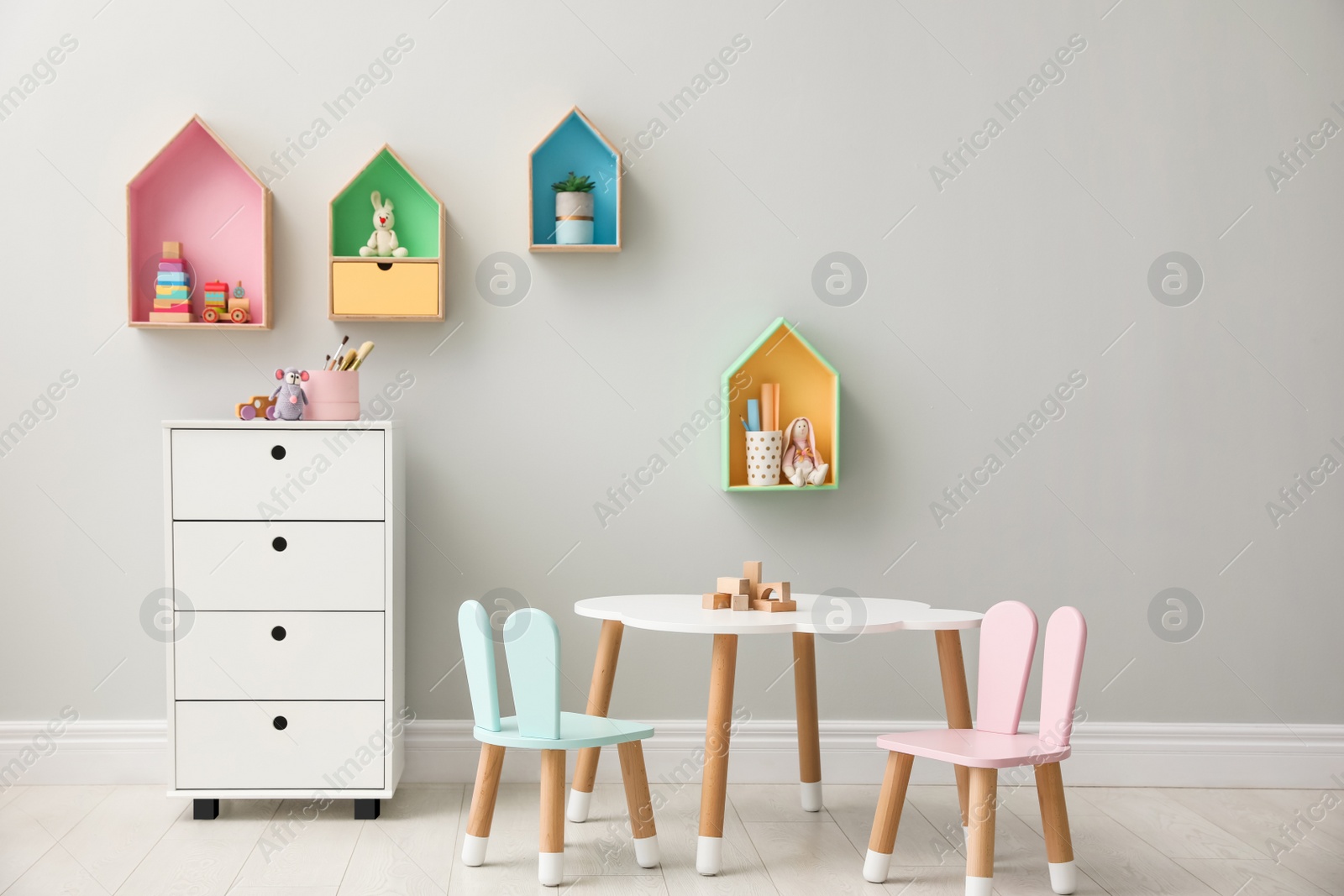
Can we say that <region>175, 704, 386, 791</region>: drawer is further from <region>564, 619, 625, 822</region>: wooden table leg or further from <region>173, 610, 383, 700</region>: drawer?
<region>564, 619, 625, 822</region>: wooden table leg

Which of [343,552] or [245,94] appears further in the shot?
[245,94]

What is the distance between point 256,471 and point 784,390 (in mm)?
1475

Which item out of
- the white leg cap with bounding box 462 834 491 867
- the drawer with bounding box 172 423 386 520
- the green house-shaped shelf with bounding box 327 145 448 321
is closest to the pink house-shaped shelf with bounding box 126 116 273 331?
the green house-shaped shelf with bounding box 327 145 448 321

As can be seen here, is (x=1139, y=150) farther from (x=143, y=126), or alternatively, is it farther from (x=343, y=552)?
(x=143, y=126)

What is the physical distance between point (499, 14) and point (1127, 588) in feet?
8.24

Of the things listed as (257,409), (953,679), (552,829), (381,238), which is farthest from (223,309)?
(953,679)

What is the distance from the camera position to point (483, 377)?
9.97 ft

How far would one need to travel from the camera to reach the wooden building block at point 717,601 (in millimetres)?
2486

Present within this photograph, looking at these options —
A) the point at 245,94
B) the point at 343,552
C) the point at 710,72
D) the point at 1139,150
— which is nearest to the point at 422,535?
the point at 343,552

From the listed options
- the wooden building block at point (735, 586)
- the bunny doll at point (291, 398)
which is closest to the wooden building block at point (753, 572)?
the wooden building block at point (735, 586)

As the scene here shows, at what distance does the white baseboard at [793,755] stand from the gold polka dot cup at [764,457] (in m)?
Answer: 0.73

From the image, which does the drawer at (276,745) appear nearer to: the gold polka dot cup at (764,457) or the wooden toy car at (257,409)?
the wooden toy car at (257,409)

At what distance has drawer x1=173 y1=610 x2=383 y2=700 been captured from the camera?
2.61 metres

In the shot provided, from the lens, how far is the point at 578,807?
2680 mm
